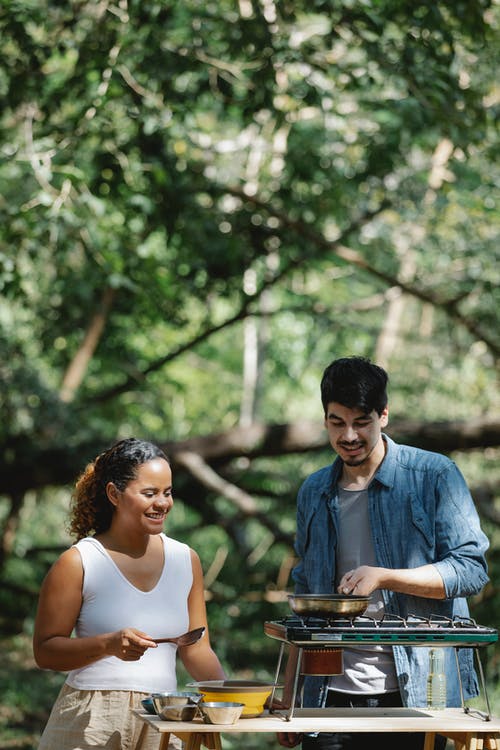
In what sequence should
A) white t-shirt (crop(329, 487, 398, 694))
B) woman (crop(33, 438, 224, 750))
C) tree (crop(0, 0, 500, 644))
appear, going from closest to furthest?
woman (crop(33, 438, 224, 750)), white t-shirt (crop(329, 487, 398, 694)), tree (crop(0, 0, 500, 644))

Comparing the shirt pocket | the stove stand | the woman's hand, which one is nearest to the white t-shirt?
the shirt pocket

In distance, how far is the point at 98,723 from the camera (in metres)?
2.81

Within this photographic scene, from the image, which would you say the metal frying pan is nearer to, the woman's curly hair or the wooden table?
the wooden table

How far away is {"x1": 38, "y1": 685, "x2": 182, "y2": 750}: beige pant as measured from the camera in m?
2.81

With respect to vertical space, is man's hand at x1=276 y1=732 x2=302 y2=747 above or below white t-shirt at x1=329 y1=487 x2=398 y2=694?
below

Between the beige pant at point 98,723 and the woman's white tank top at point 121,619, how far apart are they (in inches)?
1.0

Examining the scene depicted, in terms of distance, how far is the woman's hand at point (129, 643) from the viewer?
Result: 263 centimetres

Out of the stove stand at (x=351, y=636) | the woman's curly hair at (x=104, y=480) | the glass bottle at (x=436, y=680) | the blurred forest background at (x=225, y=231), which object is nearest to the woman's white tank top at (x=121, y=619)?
the woman's curly hair at (x=104, y=480)

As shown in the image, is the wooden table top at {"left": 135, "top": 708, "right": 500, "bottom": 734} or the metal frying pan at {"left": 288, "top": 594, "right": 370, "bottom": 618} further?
the metal frying pan at {"left": 288, "top": 594, "right": 370, "bottom": 618}

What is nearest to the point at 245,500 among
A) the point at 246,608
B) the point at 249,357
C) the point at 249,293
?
the point at 246,608

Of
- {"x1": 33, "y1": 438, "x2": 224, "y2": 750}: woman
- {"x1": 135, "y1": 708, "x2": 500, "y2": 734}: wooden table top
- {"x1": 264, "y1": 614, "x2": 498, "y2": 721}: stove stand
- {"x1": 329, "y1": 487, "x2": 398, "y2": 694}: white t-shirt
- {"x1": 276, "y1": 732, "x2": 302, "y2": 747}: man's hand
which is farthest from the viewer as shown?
{"x1": 329, "y1": 487, "x2": 398, "y2": 694}: white t-shirt

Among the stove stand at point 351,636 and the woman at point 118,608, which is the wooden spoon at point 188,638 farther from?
the stove stand at point 351,636

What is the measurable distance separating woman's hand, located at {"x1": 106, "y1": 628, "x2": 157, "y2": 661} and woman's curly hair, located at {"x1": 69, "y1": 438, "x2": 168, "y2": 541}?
0.44m

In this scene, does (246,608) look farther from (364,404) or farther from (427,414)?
(364,404)
